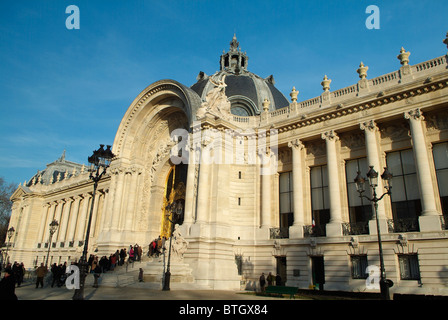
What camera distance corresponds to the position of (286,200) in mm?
22031

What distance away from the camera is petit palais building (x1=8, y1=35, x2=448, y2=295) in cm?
1647

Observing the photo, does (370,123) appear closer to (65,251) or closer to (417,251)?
(417,251)

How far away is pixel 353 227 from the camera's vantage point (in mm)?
18109

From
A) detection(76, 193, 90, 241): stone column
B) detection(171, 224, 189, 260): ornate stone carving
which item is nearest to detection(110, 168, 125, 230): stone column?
detection(171, 224, 189, 260): ornate stone carving

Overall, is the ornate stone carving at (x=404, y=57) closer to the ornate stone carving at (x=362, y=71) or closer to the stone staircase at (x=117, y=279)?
the ornate stone carving at (x=362, y=71)

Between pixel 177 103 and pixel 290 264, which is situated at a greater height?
pixel 177 103

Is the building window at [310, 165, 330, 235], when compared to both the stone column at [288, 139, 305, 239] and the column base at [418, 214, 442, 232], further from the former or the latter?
the column base at [418, 214, 442, 232]

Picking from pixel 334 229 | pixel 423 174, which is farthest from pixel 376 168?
pixel 334 229

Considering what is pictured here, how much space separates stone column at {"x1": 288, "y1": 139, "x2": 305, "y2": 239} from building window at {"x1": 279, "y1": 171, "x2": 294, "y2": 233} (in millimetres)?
1191

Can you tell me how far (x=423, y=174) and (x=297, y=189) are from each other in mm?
6873

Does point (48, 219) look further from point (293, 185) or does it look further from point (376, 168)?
point (376, 168)
